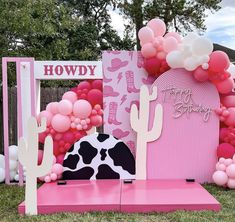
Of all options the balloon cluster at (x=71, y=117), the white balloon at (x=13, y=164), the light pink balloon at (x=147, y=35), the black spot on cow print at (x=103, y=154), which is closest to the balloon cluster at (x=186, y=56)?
the light pink balloon at (x=147, y=35)

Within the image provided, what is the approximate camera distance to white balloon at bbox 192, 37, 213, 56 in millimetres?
5340

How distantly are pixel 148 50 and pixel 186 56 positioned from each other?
0.56m

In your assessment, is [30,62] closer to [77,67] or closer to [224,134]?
[77,67]

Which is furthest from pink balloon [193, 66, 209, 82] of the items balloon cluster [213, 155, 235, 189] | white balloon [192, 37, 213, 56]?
balloon cluster [213, 155, 235, 189]

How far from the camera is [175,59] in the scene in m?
5.60

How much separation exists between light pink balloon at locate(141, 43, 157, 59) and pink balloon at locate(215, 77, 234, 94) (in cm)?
100

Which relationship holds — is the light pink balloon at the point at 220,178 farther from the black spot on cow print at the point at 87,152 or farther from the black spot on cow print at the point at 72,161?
the black spot on cow print at the point at 72,161

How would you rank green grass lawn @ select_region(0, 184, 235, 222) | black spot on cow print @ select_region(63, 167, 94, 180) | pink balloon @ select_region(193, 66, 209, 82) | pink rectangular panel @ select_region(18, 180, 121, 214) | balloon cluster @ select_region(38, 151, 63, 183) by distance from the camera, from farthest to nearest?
black spot on cow print @ select_region(63, 167, 94, 180) < balloon cluster @ select_region(38, 151, 63, 183) < pink balloon @ select_region(193, 66, 209, 82) < pink rectangular panel @ select_region(18, 180, 121, 214) < green grass lawn @ select_region(0, 184, 235, 222)

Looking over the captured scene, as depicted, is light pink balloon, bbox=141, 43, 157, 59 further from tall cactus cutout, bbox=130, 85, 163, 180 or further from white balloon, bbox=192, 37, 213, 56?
white balloon, bbox=192, 37, 213, 56

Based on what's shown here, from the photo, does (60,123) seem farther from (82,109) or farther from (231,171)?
(231,171)

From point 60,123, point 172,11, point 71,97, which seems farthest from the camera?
point 172,11

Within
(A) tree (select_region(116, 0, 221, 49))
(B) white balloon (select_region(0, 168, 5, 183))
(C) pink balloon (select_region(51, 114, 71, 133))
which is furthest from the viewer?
(A) tree (select_region(116, 0, 221, 49))

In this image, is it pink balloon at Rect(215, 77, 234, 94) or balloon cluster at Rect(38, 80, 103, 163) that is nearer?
pink balloon at Rect(215, 77, 234, 94)

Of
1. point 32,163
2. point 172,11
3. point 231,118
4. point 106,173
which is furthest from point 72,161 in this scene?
point 172,11
